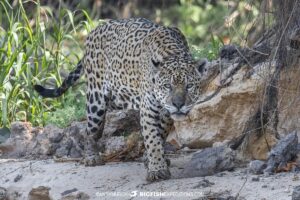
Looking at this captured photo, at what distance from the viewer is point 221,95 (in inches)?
365

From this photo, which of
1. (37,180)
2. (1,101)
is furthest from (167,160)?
(1,101)

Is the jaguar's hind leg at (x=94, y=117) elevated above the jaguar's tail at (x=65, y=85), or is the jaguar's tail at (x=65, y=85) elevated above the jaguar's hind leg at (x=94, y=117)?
the jaguar's tail at (x=65, y=85)

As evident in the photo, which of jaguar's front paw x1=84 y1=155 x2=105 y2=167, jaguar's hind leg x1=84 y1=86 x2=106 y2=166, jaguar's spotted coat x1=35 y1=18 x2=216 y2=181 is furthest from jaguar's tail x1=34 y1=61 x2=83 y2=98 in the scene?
jaguar's front paw x1=84 y1=155 x2=105 y2=167

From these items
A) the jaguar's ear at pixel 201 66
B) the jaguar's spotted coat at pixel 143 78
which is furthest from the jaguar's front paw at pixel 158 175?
the jaguar's ear at pixel 201 66

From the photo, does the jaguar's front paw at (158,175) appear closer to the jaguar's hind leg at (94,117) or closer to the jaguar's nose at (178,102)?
the jaguar's nose at (178,102)

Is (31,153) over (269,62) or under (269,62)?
under

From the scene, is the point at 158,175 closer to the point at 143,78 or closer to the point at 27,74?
the point at 143,78

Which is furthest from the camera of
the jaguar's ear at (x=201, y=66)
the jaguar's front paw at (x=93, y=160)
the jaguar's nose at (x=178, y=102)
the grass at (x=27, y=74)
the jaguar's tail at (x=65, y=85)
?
the grass at (x=27, y=74)

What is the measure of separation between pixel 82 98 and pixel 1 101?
1.13 meters

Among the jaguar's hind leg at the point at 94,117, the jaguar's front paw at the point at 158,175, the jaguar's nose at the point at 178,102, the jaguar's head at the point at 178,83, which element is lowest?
the jaguar's front paw at the point at 158,175

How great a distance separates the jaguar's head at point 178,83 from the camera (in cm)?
857

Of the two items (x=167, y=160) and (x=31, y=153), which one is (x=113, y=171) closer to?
(x=167, y=160)

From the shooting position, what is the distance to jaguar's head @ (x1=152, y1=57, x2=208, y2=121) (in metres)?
8.57

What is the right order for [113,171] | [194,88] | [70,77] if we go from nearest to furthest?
[194,88] < [113,171] < [70,77]
